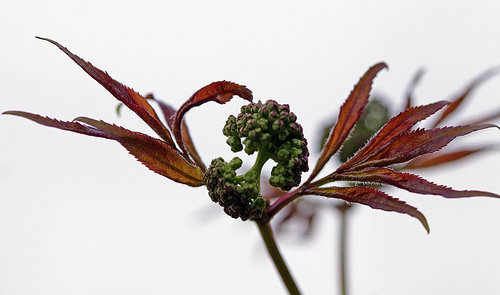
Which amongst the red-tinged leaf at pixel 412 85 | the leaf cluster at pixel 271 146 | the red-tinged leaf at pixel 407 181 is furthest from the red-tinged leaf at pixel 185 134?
the red-tinged leaf at pixel 412 85

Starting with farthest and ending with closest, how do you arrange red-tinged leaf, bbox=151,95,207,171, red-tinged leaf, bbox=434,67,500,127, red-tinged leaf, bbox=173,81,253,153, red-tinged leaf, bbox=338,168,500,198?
red-tinged leaf, bbox=434,67,500,127, red-tinged leaf, bbox=151,95,207,171, red-tinged leaf, bbox=173,81,253,153, red-tinged leaf, bbox=338,168,500,198

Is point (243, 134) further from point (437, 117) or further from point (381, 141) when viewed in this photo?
point (437, 117)

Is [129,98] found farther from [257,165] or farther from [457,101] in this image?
[457,101]

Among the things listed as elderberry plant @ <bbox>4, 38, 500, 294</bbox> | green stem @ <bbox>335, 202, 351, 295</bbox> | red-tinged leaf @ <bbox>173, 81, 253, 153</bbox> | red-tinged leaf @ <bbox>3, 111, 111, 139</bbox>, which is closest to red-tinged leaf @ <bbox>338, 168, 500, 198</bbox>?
elderberry plant @ <bbox>4, 38, 500, 294</bbox>

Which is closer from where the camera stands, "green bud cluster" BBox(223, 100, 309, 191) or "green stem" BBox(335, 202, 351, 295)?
"green bud cluster" BBox(223, 100, 309, 191)

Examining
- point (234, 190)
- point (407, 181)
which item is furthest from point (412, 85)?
point (234, 190)

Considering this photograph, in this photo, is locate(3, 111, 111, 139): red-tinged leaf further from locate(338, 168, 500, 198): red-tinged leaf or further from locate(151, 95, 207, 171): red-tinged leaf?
locate(338, 168, 500, 198): red-tinged leaf

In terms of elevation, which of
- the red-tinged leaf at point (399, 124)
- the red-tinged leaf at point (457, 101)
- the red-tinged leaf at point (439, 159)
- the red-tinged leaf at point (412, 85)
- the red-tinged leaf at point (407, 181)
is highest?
the red-tinged leaf at point (412, 85)

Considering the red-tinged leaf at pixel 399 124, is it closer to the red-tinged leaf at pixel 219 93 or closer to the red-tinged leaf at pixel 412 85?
the red-tinged leaf at pixel 219 93
